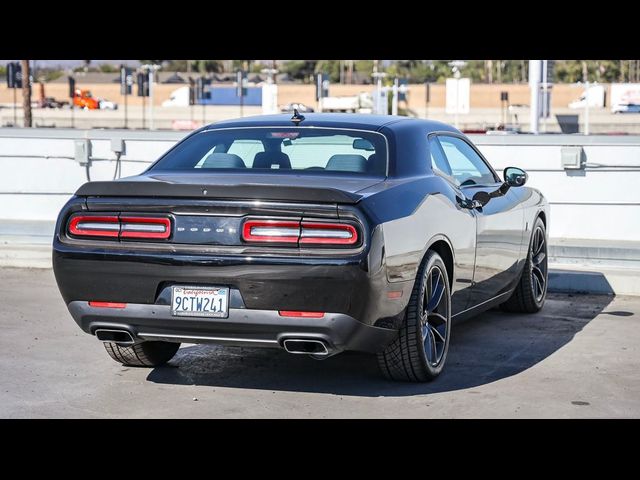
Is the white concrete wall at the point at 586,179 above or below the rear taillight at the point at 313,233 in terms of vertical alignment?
below

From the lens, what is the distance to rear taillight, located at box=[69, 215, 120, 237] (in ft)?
19.1

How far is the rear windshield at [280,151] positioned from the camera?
6531 millimetres

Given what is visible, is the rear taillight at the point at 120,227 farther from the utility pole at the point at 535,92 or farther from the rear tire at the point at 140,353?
the utility pole at the point at 535,92

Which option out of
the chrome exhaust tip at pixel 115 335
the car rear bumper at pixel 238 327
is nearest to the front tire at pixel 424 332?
the car rear bumper at pixel 238 327

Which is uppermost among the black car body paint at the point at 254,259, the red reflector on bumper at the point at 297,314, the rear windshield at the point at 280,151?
the rear windshield at the point at 280,151

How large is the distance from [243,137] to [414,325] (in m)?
1.61

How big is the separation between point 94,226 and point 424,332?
1876 mm

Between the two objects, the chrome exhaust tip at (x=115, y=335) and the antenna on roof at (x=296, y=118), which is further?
the antenna on roof at (x=296, y=118)

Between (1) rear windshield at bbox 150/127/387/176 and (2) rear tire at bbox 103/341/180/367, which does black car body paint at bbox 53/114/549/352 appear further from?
(2) rear tire at bbox 103/341/180/367

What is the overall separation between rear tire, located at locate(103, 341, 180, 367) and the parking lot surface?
0.06m

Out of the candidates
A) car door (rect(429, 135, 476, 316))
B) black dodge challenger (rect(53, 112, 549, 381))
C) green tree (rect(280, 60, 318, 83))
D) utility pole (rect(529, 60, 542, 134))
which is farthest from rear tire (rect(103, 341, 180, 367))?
green tree (rect(280, 60, 318, 83))
